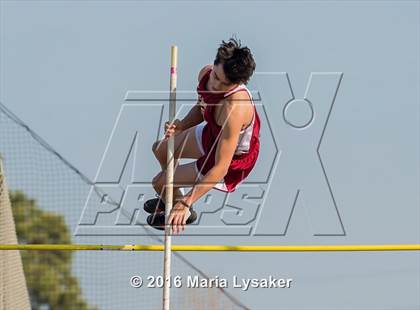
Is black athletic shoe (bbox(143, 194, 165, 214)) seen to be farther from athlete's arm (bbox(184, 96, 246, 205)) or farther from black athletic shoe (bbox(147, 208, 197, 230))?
athlete's arm (bbox(184, 96, 246, 205))

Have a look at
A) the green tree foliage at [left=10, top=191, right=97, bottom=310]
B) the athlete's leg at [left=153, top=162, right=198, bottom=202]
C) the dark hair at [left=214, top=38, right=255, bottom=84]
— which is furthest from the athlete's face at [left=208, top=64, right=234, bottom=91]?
the green tree foliage at [left=10, top=191, right=97, bottom=310]

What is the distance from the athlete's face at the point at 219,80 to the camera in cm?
813

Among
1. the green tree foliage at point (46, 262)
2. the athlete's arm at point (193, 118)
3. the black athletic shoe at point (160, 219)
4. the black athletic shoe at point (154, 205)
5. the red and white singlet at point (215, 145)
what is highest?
the green tree foliage at point (46, 262)

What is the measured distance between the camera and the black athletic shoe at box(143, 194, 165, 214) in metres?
9.01

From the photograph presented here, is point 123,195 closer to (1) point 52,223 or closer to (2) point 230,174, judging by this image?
(2) point 230,174

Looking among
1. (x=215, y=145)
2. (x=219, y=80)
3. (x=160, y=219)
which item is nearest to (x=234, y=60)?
(x=219, y=80)

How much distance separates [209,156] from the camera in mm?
8734

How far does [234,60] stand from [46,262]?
57.9 feet

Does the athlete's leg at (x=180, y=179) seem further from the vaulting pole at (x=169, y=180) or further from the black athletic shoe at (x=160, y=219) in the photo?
the vaulting pole at (x=169, y=180)

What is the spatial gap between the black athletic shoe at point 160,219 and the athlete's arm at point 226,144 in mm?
622

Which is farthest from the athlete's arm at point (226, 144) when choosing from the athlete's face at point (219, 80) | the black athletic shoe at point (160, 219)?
the black athletic shoe at point (160, 219)

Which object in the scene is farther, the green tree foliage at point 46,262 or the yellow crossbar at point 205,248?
the green tree foliage at point 46,262

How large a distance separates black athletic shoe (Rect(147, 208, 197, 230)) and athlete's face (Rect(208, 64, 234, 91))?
102 centimetres

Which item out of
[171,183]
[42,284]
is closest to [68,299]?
[42,284]
